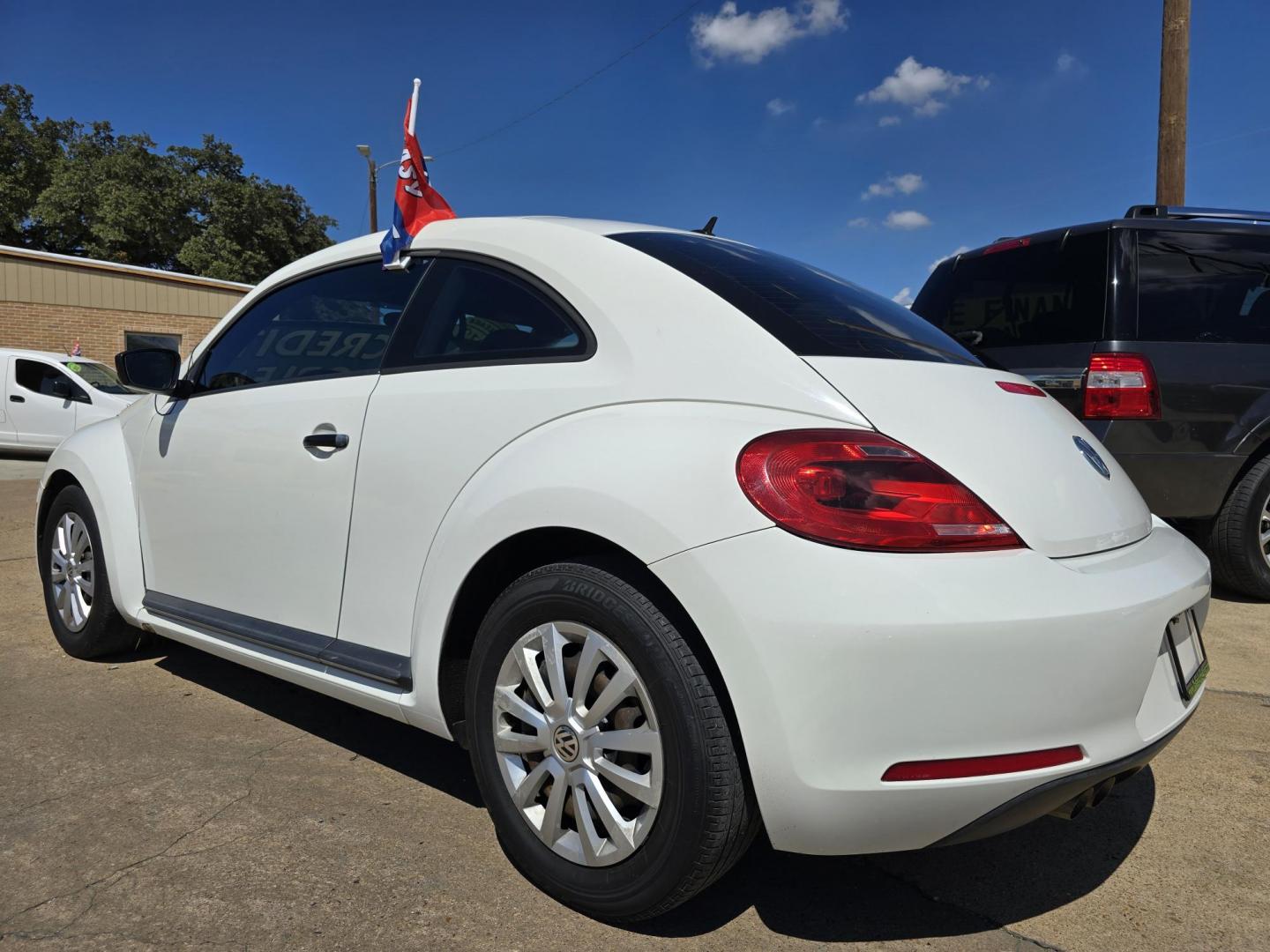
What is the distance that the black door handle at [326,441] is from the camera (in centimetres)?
252

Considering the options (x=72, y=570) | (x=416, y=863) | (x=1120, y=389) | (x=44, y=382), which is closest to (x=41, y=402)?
(x=44, y=382)

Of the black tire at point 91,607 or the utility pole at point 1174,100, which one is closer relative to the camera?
the black tire at point 91,607

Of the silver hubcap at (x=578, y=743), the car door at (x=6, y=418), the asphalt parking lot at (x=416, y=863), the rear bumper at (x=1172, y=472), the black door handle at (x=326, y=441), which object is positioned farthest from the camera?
the car door at (x=6, y=418)

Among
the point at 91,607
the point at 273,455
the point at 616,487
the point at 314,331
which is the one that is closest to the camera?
the point at 616,487

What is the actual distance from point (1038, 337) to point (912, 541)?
3.33 metres

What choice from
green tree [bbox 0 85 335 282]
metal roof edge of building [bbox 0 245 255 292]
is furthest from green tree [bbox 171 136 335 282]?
metal roof edge of building [bbox 0 245 255 292]

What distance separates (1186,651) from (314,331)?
254 centimetres

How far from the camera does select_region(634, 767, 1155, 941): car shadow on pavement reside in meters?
2.03

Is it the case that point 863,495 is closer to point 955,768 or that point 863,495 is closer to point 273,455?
point 955,768

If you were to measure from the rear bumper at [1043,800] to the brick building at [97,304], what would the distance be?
25099mm

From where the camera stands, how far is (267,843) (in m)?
2.33

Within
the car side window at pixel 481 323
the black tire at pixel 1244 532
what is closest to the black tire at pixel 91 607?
the car side window at pixel 481 323

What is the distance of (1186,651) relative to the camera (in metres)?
2.05

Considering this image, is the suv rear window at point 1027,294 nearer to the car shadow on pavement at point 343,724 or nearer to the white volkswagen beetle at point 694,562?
the white volkswagen beetle at point 694,562
